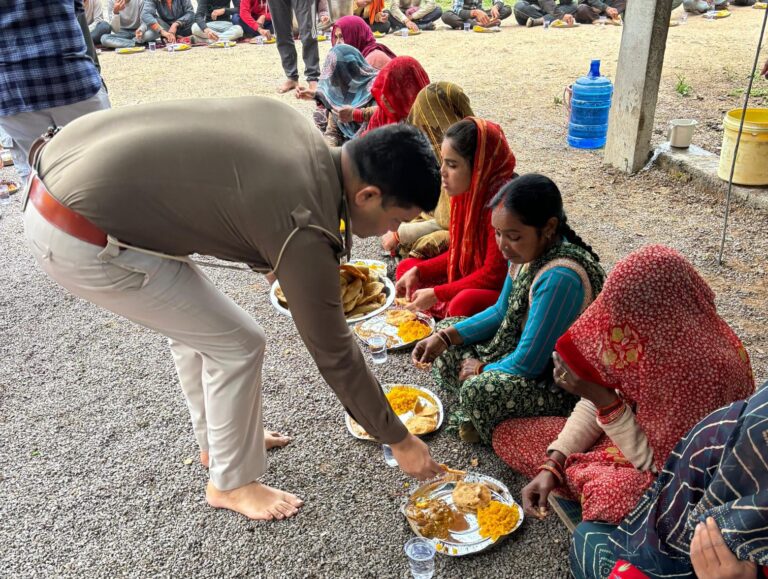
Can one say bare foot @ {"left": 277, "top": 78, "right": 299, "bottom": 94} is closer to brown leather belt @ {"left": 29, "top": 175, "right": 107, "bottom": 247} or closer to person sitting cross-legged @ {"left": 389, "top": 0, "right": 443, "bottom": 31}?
person sitting cross-legged @ {"left": 389, "top": 0, "right": 443, "bottom": 31}

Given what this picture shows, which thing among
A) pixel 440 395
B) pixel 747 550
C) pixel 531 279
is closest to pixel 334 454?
pixel 440 395

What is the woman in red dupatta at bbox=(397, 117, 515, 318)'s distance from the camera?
9.87ft

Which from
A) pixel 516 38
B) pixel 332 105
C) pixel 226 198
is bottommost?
pixel 516 38

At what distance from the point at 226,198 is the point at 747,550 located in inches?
58.1

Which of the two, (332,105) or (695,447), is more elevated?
(695,447)

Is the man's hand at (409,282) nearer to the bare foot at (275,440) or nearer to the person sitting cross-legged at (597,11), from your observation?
the bare foot at (275,440)

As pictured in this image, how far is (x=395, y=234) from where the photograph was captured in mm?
4043

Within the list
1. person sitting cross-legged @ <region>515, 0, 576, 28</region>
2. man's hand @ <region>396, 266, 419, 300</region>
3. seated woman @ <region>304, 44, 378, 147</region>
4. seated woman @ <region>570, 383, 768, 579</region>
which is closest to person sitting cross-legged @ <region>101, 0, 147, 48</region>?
person sitting cross-legged @ <region>515, 0, 576, 28</region>

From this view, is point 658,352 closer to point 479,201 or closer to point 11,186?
point 479,201

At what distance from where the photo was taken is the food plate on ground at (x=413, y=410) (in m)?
2.70

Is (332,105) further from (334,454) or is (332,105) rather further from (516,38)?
(516,38)

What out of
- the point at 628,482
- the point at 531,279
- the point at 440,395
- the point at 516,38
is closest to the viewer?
the point at 628,482

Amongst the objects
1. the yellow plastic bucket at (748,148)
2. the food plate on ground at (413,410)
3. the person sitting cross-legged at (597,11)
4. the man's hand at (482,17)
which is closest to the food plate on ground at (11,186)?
the food plate on ground at (413,410)

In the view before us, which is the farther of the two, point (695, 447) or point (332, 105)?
point (332, 105)
